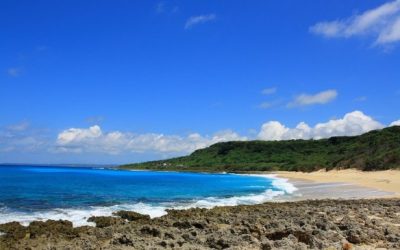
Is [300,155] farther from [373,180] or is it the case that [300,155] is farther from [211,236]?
[211,236]

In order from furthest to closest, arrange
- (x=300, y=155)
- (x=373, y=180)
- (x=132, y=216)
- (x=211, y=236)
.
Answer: (x=300, y=155)
(x=373, y=180)
(x=132, y=216)
(x=211, y=236)

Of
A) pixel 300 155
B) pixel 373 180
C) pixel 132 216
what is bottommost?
pixel 132 216

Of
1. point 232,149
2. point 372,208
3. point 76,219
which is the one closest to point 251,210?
point 372,208

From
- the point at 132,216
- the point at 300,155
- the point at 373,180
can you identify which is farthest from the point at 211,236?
the point at 300,155

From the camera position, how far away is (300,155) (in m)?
140

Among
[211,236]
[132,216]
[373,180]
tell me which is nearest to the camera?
[211,236]

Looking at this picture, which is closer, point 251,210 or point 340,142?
point 251,210

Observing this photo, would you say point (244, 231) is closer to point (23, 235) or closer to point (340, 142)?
point (23, 235)

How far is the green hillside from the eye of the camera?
288 feet

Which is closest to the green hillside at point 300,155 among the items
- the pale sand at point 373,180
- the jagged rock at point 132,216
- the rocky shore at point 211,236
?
the pale sand at point 373,180

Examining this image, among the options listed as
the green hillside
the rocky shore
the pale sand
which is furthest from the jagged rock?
the green hillside

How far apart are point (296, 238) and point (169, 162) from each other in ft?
582

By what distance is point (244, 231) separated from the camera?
16.2 meters

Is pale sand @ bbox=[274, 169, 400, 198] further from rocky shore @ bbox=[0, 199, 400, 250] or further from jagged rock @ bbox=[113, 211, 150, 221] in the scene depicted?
rocky shore @ bbox=[0, 199, 400, 250]
